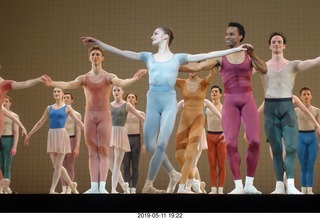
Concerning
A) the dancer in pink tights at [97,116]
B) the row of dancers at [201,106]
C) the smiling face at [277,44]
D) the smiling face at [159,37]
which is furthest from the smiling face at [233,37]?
the dancer in pink tights at [97,116]

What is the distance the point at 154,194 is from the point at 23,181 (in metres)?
3.14

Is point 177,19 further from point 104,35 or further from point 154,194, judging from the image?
point 154,194

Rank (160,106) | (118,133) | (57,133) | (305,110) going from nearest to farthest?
(160,106) < (305,110) < (118,133) < (57,133)

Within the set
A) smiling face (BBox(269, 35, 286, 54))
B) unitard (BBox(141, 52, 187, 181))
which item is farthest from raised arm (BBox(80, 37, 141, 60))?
smiling face (BBox(269, 35, 286, 54))

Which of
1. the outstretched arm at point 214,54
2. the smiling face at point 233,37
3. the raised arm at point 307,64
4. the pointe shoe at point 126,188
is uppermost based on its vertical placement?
the smiling face at point 233,37

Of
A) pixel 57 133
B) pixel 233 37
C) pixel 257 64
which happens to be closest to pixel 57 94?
pixel 57 133

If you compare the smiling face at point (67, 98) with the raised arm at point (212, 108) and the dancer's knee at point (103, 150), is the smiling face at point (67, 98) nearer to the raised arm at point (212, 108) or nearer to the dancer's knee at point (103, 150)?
the dancer's knee at point (103, 150)

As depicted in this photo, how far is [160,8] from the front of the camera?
8.73 m

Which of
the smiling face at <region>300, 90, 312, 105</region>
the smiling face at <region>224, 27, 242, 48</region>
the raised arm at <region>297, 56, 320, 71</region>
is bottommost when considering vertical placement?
the smiling face at <region>300, 90, 312, 105</region>

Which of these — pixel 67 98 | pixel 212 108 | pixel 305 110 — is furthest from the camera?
pixel 67 98

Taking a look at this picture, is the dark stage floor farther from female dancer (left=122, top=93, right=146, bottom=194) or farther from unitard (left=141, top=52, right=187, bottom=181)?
female dancer (left=122, top=93, right=146, bottom=194)

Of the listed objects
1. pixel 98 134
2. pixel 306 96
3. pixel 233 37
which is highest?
pixel 233 37

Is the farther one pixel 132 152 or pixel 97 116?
pixel 132 152

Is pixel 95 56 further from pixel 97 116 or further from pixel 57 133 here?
pixel 57 133
